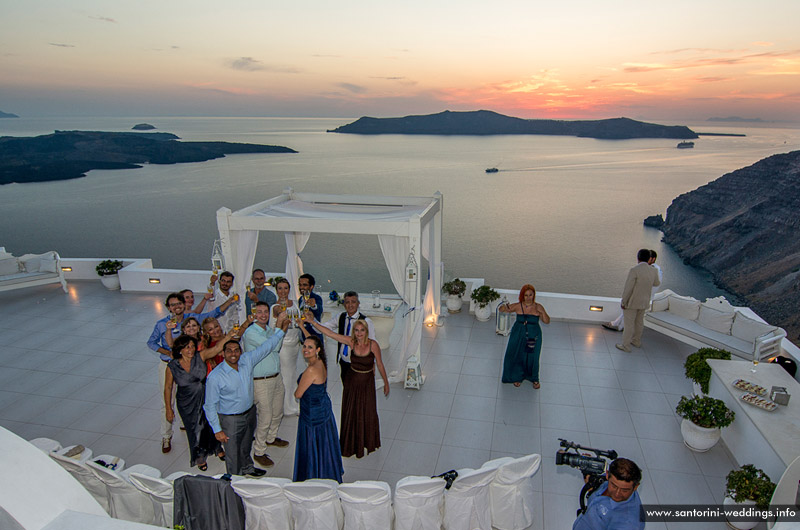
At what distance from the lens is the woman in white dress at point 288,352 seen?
4.50 m

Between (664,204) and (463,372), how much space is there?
55.8 meters

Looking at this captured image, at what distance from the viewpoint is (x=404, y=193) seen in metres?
47.4

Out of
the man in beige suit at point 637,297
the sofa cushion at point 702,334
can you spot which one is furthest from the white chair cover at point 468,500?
the sofa cushion at point 702,334

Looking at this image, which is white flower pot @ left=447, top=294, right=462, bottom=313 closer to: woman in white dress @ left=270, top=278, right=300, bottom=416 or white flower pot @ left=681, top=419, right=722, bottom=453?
woman in white dress @ left=270, top=278, right=300, bottom=416

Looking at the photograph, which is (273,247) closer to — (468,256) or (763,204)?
(468,256)

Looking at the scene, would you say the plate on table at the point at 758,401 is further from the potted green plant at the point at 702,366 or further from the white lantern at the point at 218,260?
the white lantern at the point at 218,260

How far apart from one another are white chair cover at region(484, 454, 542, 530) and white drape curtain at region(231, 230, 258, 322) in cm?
369

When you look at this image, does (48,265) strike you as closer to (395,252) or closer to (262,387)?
(395,252)

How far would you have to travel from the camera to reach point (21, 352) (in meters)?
6.18

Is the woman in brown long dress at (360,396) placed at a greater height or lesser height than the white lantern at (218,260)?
lesser

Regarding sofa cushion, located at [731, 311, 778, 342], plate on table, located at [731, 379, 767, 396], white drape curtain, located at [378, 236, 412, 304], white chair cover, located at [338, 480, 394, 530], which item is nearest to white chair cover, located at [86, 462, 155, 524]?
white chair cover, located at [338, 480, 394, 530]

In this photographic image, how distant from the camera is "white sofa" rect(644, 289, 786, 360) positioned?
5.21m

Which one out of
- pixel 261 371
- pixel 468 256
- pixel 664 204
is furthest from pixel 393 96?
pixel 261 371

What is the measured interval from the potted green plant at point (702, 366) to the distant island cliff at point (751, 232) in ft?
128
